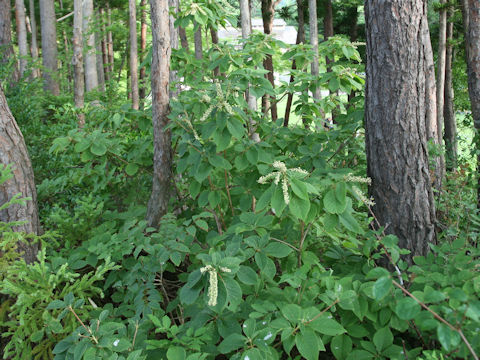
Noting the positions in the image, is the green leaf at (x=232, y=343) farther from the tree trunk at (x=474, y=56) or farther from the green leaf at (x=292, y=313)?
the tree trunk at (x=474, y=56)

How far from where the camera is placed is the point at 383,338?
2.10 m

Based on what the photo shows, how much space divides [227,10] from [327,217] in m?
2.89

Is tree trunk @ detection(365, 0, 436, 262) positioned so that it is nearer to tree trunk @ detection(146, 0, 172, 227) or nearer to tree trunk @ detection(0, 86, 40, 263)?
tree trunk @ detection(146, 0, 172, 227)

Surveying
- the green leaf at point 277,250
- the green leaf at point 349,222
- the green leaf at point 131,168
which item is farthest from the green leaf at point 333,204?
the green leaf at point 131,168

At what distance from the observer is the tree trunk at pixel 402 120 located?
2.78m

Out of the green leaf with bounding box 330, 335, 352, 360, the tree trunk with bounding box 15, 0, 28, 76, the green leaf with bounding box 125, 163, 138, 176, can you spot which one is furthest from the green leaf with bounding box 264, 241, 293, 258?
the tree trunk with bounding box 15, 0, 28, 76

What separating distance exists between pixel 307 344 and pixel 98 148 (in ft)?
7.68

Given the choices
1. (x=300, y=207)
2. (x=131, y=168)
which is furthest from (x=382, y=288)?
(x=131, y=168)

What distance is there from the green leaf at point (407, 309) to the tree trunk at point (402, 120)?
1.26 meters

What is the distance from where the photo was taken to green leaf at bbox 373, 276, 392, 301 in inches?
60.6

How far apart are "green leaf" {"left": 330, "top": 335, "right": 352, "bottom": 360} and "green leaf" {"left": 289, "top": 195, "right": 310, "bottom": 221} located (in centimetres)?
75

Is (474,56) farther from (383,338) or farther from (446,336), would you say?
(446,336)

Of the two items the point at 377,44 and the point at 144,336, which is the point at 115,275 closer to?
the point at 144,336

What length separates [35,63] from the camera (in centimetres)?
754
